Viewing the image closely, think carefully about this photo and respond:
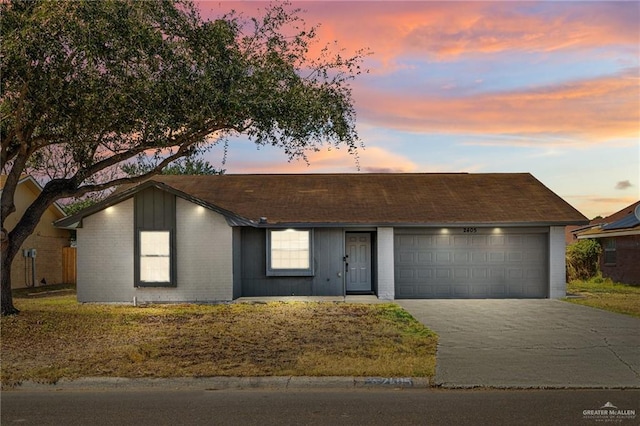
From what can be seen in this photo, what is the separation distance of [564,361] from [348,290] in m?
12.3

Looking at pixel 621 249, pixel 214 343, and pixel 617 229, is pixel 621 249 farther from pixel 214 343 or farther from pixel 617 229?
pixel 214 343

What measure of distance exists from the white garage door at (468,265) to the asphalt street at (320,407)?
12.9 m

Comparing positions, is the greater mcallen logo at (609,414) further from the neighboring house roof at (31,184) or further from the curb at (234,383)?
the neighboring house roof at (31,184)

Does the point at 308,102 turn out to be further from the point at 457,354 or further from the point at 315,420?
the point at 315,420

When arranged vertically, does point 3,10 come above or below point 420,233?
above

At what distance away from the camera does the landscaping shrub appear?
29.9 metres

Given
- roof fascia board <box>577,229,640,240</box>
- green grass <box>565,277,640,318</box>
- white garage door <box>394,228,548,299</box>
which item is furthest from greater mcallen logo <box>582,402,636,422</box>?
roof fascia board <box>577,229,640,240</box>

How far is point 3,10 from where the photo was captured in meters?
13.0


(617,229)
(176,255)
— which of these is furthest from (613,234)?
(176,255)

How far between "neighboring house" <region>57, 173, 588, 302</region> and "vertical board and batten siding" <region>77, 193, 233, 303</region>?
3 centimetres

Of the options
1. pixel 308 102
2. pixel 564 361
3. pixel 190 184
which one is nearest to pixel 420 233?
pixel 308 102

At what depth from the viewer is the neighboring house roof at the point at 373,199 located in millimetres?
20781

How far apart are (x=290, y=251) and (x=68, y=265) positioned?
17466 millimetres

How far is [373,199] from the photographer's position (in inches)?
912
